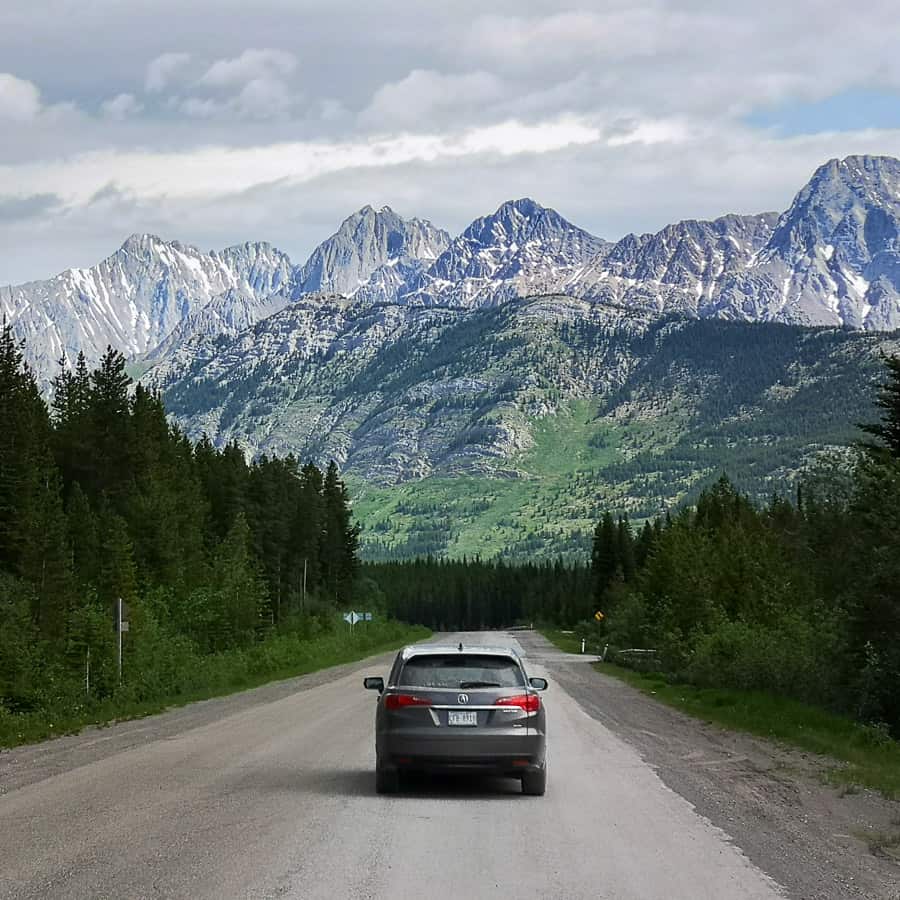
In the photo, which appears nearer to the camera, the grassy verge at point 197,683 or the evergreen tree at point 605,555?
the grassy verge at point 197,683

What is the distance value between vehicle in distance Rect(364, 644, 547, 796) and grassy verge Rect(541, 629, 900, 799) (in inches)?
204

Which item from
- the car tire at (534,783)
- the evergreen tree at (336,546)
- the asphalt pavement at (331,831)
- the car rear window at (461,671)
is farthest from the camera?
the evergreen tree at (336,546)

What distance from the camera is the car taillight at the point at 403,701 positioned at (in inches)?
646

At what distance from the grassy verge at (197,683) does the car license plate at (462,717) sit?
34.6 ft

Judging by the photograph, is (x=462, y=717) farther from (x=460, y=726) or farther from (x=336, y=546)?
(x=336, y=546)

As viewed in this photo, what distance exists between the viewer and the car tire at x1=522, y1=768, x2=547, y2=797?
54.6 ft

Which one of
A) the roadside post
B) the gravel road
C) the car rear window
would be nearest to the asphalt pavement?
the gravel road

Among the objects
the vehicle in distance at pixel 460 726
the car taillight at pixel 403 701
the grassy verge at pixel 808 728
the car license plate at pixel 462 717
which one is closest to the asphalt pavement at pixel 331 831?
the vehicle in distance at pixel 460 726

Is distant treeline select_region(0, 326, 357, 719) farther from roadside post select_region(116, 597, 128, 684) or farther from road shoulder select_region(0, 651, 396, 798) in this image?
road shoulder select_region(0, 651, 396, 798)

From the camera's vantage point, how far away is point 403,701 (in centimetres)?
1650

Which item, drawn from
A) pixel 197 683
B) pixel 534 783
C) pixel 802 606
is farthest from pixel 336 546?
pixel 534 783

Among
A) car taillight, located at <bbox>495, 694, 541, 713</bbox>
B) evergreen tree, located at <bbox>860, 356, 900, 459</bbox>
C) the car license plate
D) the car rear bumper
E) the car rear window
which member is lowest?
the car rear bumper

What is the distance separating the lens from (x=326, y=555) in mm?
124000

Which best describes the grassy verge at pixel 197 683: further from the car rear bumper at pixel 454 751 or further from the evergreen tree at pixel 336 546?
the evergreen tree at pixel 336 546
